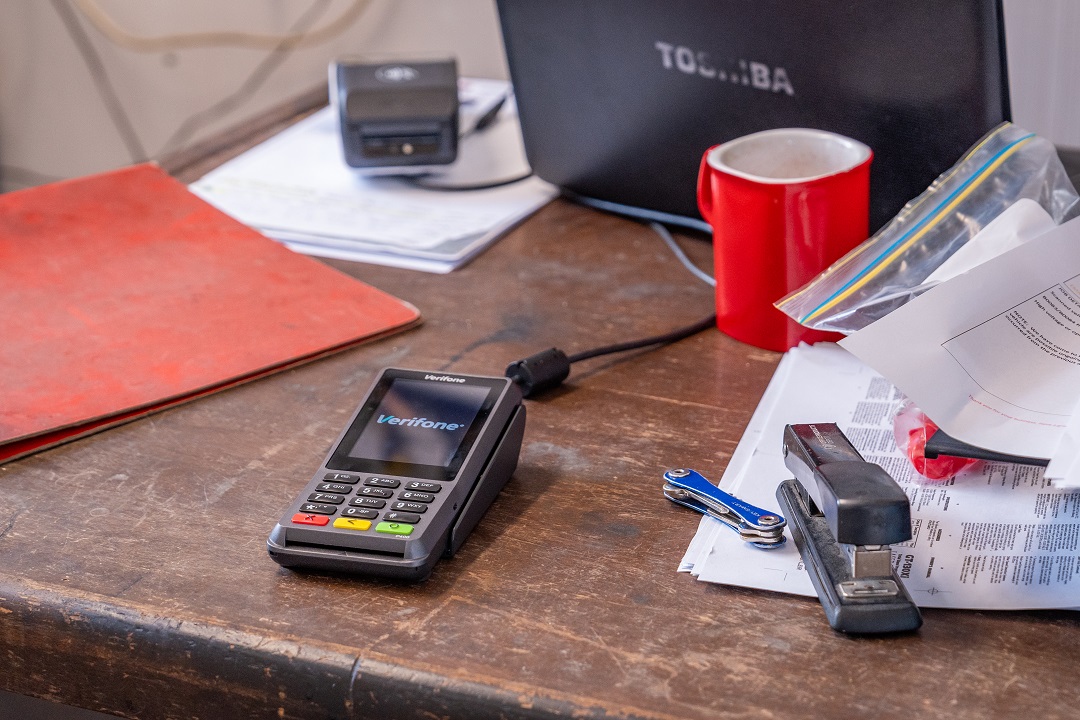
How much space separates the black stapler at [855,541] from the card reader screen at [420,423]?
0.18 meters

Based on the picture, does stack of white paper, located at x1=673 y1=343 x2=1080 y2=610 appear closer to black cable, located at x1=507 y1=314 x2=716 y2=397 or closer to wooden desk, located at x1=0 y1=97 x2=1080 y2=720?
wooden desk, located at x1=0 y1=97 x2=1080 y2=720

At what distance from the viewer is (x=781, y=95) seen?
29.3 inches

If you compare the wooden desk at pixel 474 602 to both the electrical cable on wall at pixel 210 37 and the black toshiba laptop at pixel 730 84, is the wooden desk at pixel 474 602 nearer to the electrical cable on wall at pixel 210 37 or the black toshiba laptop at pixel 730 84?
the black toshiba laptop at pixel 730 84

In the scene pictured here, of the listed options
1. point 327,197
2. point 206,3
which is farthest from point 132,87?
point 327,197

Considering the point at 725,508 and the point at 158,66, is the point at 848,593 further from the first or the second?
the point at 158,66

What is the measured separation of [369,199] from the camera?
0.96 m

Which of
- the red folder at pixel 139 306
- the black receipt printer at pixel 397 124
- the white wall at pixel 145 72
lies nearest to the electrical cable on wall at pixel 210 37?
the white wall at pixel 145 72

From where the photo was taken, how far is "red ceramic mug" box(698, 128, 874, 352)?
64cm

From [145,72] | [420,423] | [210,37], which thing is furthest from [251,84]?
[420,423]

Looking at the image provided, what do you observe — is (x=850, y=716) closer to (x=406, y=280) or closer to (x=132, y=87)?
(x=406, y=280)

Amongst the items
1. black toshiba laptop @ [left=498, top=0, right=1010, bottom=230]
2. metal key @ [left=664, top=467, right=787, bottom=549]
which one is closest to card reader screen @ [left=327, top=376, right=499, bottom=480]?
metal key @ [left=664, top=467, right=787, bottom=549]

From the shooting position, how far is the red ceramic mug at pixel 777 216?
64 centimetres

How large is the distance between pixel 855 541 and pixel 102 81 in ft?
5.74

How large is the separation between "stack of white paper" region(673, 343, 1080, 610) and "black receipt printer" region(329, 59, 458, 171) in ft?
1.66
